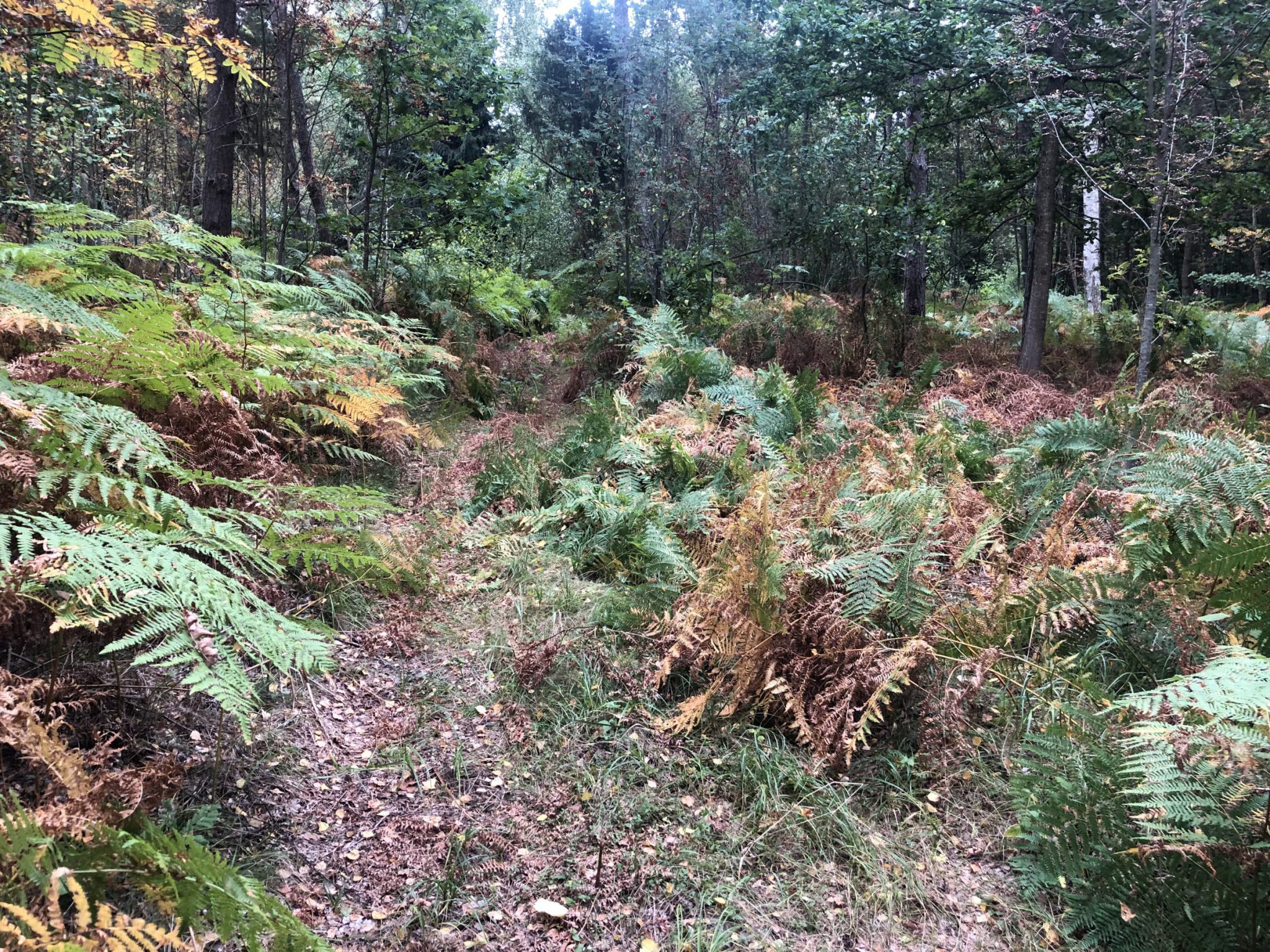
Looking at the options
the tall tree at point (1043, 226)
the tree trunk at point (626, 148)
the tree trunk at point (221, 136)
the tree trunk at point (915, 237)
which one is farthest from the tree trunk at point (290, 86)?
the tall tree at point (1043, 226)

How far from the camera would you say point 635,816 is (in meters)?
2.23

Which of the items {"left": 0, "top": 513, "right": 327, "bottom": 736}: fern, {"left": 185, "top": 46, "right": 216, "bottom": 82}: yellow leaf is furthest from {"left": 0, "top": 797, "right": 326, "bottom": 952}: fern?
{"left": 185, "top": 46, "right": 216, "bottom": 82}: yellow leaf

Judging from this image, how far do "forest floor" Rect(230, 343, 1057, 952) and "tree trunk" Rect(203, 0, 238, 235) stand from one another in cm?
450

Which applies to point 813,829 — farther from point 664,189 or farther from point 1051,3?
point 664,189

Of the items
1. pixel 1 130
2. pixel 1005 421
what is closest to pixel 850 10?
pixel 1005 421

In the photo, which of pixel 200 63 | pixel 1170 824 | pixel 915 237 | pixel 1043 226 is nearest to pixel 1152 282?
pixel 1043 226

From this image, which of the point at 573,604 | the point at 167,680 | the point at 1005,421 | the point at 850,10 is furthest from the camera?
the point at 850,10

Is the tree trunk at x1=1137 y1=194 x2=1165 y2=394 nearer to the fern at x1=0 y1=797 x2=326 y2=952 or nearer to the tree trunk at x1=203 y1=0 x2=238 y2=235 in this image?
the fern at x1=0 y1=797 x2=326 y2=952

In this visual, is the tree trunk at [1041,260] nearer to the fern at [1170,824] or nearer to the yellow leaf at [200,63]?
the fern at [1170,824]

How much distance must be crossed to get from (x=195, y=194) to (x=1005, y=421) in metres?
8.27

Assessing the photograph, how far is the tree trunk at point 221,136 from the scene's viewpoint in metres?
5.35

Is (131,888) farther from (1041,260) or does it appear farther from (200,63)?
(1041,260)

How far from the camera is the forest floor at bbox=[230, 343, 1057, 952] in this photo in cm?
188

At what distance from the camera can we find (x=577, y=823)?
221 centimetres
